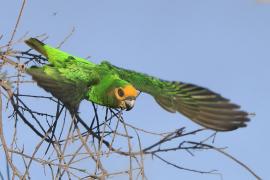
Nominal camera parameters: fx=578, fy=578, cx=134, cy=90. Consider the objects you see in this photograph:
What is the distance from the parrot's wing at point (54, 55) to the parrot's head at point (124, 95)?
1.12 feet

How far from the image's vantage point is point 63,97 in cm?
335

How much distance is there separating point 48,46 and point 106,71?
0.47 metres

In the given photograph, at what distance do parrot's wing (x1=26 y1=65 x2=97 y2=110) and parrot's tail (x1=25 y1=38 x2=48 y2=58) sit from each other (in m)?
0.39

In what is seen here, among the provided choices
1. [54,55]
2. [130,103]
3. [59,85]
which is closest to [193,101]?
[130,103]

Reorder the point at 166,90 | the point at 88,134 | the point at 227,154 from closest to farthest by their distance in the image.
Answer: the point at 227,154, the point at 88,134, the point at 166,90

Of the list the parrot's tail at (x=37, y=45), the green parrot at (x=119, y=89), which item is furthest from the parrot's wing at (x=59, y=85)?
the parrot's tail at (x=37, y=45)

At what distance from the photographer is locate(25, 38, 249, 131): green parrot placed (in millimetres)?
3221

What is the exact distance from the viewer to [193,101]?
11.4 ft

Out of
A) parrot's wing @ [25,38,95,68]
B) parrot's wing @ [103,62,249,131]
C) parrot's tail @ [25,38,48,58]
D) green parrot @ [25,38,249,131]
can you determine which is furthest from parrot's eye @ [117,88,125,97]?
parrot's tail @ [25,38,48,58]

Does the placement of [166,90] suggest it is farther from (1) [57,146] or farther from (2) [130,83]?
(1) [57,146]

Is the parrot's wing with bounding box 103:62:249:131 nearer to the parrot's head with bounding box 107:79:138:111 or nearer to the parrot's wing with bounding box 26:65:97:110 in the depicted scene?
the parrot's head with bounding box 107:79:138:111

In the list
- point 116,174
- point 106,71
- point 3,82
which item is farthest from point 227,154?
point 3,82

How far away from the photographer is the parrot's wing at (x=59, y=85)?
3289 mm

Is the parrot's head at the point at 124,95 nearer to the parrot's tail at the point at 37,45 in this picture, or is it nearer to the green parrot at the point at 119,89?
the green parrot at the point at 119,89
